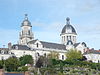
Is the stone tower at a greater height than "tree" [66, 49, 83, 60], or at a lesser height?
greater

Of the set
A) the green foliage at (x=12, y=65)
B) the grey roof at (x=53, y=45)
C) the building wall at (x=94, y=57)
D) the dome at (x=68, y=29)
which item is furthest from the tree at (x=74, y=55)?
the green foliage at (x=12, y=65)

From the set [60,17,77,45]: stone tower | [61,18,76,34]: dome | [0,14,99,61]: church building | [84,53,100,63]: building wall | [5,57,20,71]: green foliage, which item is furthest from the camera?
[61,18,76,34]: dome

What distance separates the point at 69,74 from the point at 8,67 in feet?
36.8

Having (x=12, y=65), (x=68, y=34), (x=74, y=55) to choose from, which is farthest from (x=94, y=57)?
(x=12, y=65)

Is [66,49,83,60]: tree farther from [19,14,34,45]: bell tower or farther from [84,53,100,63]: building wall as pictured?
[19,14,34,45]: bell tower

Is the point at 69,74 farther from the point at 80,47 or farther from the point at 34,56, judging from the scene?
the point at 80,47

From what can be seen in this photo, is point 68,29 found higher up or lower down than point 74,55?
higher up

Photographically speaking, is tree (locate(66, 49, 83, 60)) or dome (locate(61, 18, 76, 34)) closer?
tree (locate(66, 49, 83, 60))

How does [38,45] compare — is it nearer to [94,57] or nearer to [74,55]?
[74,55]

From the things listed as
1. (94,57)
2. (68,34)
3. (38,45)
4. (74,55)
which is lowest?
(94,57)

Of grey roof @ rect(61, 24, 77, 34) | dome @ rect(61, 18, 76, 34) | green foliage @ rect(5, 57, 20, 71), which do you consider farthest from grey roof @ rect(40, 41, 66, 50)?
green foliage @ rect(5, 57, 20, 71)

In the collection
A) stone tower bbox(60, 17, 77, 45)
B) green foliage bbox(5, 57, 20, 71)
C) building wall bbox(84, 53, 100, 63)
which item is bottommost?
green foliage bbox(5, 57, 20, 71)

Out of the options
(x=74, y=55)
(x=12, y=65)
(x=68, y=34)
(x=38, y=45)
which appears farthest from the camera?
(x=68, y=34)

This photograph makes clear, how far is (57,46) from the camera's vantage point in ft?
291
